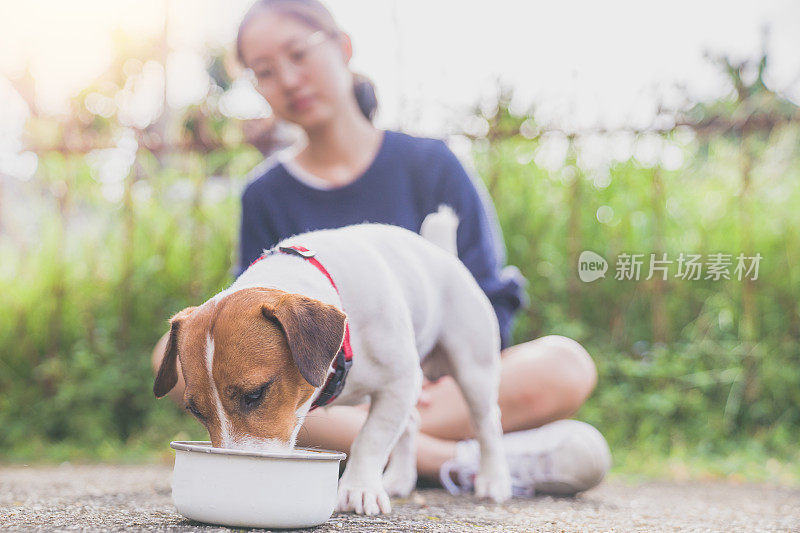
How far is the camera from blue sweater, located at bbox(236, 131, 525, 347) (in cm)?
305

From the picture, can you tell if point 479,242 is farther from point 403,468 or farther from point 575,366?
point 403,468

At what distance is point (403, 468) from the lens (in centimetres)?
254

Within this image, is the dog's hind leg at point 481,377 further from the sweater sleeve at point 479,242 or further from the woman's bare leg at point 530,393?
the sweater sleeve at point 479,242

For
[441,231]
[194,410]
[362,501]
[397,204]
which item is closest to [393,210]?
[397,204]

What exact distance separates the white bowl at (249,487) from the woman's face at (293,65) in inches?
66.3

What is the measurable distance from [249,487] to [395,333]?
2.00 ft

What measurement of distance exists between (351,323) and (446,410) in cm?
103

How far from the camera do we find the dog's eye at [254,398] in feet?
5.38

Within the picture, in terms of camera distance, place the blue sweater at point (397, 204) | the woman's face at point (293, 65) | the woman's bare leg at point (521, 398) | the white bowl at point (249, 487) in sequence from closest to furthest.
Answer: the white bowl at point (249, 487) → the woman's bare leg at point (521, 398) → the woman's face at point (293, 65) → the blue sweater at point (397, 204)

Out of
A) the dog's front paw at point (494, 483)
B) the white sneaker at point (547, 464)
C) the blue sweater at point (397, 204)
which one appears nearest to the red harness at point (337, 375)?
the dog's front paw at point (494, 483)

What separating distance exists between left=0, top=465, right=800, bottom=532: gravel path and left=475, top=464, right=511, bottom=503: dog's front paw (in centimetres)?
5

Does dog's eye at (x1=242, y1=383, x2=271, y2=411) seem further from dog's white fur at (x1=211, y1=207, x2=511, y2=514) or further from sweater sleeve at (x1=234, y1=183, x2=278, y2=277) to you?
sweater sleeve at (x1=234, y1=183, x2=278, y2=277)

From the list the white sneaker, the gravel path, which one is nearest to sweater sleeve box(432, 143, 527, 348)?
the white sneaker

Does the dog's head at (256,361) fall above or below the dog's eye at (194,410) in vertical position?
above
